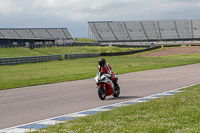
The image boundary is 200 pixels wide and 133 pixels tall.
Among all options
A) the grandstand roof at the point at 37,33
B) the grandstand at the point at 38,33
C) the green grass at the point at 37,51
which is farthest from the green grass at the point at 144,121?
the grandstand roof at the point at 37,33

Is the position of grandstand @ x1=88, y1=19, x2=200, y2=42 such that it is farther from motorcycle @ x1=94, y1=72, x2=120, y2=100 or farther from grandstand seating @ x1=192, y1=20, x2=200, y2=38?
motorcycle @ x1=94, y1=72, x2=120, y2=100

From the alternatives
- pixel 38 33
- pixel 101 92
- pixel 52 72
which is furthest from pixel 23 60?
pixel 38 33

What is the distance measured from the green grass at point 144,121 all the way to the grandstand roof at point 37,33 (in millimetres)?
120194

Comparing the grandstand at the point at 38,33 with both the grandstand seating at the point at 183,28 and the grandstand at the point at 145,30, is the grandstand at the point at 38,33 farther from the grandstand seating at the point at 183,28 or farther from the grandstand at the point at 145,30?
the grandstand seating at the point at 183,28

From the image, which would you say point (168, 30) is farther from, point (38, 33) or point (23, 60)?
point (23, 60)

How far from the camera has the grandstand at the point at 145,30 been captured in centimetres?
13612

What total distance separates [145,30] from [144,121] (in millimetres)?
135157

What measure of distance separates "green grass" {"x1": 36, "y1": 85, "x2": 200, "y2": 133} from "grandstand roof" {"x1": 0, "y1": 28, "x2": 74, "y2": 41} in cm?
12019

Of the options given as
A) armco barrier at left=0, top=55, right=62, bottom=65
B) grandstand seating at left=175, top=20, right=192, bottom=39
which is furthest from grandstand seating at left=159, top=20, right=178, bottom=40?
armco barrier at left=0, top=55, right=62, bottom=65

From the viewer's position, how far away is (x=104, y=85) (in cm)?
1425

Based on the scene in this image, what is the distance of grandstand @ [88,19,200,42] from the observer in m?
136

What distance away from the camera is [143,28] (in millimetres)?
143750

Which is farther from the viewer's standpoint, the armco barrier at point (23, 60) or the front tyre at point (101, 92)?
the armco barrier at point (23, 60)

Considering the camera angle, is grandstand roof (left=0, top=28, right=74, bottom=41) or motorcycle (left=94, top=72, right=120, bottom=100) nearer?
motorcycle (left=94, top=72, right=120, bottom=100)
